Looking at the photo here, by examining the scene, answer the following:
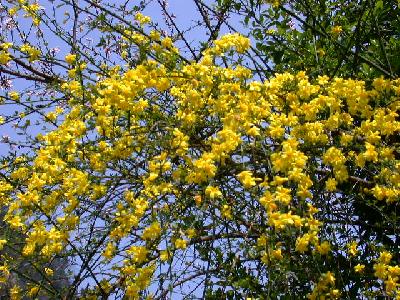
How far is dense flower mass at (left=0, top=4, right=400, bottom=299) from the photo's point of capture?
216 centimetres

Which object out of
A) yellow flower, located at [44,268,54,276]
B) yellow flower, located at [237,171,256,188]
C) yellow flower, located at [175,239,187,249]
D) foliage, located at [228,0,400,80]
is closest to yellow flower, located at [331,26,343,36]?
foliage, located at [228,0,400,80]

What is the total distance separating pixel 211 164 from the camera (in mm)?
2037

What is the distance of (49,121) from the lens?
3.03 metres

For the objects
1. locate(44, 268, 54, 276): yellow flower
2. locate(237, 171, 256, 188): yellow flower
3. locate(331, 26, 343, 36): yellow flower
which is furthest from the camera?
locate(331, 26, 343, 36): yellow flower

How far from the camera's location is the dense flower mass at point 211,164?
2160 mm

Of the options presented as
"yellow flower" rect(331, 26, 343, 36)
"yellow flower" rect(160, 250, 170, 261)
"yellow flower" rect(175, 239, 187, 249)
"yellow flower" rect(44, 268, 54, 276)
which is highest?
"yellow flower" rect(331, 26, 343, 36)

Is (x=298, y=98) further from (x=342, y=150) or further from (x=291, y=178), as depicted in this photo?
(x=291, y=178)

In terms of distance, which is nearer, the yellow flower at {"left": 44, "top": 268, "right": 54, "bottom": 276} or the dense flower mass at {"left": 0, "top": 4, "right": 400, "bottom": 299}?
the dense flower mass at {"left": 0, "top": 4, "right": 400, "bottom": 299}

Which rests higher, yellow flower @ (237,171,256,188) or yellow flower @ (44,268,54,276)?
yellow flower @ (44,268,54,276)

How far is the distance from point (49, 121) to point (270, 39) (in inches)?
54.7

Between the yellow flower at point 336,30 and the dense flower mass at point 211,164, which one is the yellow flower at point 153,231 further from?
the yellow flower at point 336,30

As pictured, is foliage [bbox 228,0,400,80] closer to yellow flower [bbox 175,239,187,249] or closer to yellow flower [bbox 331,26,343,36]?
yellow flower [bbox 331,26,343,36]

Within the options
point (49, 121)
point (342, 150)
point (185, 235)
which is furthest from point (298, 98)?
point (49, 121)

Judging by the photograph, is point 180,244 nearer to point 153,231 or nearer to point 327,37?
point 153,231
